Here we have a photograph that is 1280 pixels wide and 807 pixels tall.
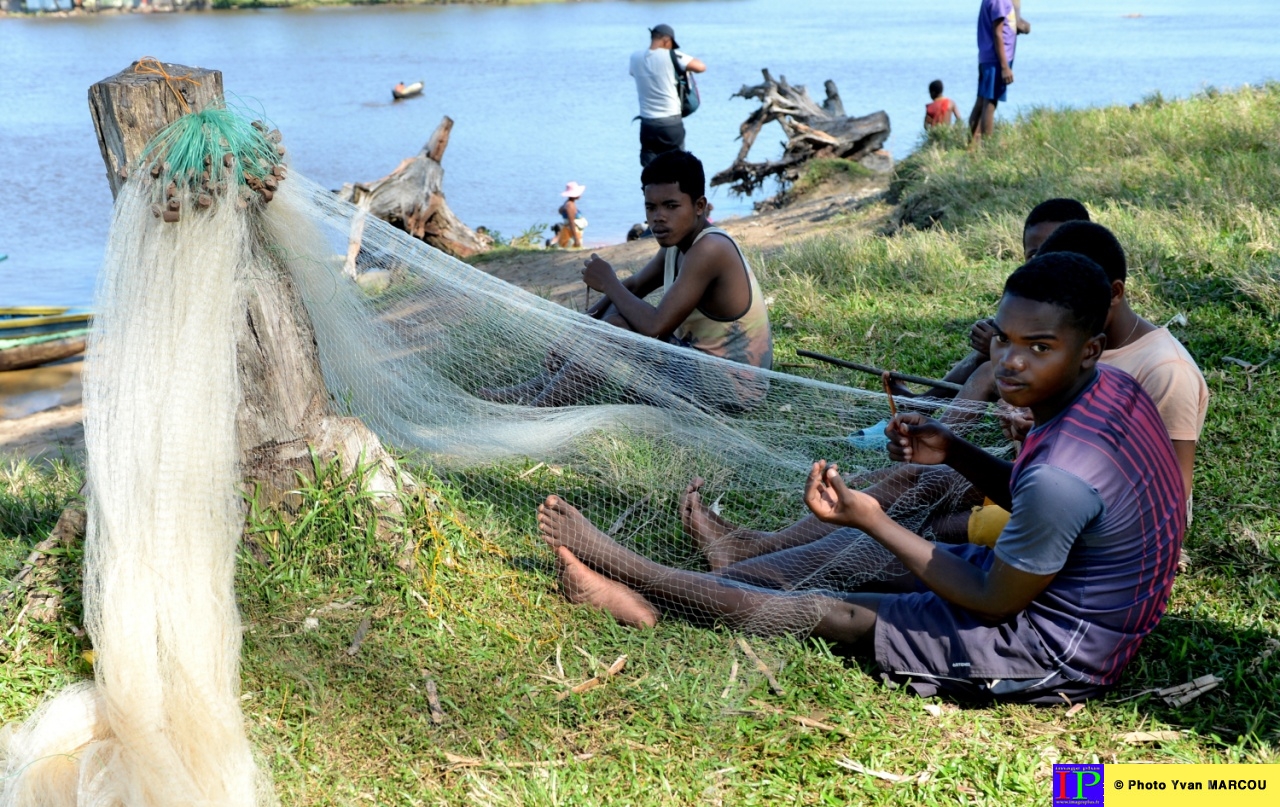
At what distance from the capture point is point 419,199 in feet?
33.3

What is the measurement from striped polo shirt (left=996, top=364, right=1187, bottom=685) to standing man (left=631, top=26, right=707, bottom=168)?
22.2 ft

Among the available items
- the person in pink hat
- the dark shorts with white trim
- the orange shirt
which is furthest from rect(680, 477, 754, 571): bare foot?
the orange shirt

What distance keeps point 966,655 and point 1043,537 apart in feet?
1.37

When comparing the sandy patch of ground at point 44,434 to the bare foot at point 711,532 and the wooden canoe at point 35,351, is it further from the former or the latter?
the bare foot at point 711,532

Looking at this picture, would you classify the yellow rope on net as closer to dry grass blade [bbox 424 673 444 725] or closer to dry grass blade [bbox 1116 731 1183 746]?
dry grass blade [bbox 424 673 444 725]

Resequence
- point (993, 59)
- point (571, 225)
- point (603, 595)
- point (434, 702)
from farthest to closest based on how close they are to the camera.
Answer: point (571, 225)
point (993, 59)
point (603, 595)
point (434, 702)

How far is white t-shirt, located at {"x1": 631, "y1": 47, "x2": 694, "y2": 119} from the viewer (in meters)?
8.98

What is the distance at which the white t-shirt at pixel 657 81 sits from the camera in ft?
29.5

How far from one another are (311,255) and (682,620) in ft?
4.99

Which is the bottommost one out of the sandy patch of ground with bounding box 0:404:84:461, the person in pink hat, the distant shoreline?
the sandy patch of ground with bounding box 0:404:84:461

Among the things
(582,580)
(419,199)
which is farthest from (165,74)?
(419,199)

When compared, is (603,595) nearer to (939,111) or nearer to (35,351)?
(35,351)

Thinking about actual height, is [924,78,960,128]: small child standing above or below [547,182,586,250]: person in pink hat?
above

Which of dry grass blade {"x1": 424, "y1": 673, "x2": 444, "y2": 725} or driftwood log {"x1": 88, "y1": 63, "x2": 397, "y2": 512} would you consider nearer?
dry grass blade {"x1": 424, "y1": 673, "x2": 444, "y2": 725}
